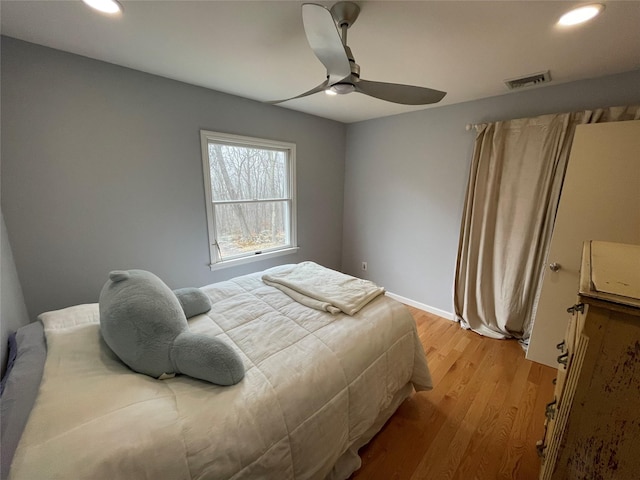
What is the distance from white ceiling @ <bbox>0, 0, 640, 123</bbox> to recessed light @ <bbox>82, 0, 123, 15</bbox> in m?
0.04

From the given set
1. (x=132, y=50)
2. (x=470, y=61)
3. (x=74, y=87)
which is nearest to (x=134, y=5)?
(x=132, y=50)

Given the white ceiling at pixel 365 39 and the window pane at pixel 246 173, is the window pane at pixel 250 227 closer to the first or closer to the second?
the window pane at pixel 246 173

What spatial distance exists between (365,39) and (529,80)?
1430 millimetres

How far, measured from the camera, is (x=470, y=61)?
1.62 metres

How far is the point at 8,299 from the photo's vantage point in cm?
128

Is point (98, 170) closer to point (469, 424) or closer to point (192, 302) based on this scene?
point (192, 302)

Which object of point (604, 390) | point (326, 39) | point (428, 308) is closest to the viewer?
point (604, 390)

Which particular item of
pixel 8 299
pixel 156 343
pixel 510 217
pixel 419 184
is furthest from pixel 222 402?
pixel 419 184

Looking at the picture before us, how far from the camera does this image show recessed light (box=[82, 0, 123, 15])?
1116mm

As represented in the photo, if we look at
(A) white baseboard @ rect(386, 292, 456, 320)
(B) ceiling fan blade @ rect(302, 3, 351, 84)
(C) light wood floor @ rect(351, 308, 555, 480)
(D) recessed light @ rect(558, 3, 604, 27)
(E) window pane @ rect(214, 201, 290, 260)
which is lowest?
(C) light wood floor @ rect(351, 308, 555, 480)

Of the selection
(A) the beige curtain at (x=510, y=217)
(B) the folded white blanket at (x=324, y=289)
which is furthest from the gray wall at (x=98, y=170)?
(A) the beige curtain at (x=510, y=217)

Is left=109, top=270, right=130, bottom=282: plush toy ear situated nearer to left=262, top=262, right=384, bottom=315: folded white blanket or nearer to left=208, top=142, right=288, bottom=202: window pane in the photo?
left=262, top=262, right=384, bottom=315: folded white blanket

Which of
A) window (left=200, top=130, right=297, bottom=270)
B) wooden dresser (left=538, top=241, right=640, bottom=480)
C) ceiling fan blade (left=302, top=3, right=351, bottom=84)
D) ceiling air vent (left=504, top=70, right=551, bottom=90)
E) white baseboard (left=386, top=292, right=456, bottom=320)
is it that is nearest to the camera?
wooden dresser (left=538, top=241, right=640, bottom=480)

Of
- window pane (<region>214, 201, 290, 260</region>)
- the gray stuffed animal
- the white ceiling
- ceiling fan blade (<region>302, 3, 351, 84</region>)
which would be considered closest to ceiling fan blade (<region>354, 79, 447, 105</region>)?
ceiling fan blade (<region>302, 3, 351, 84</region>)
